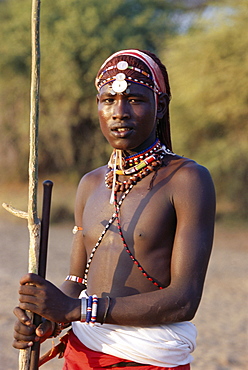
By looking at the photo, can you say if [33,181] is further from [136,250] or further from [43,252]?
[136,250]

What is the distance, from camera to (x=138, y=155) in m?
1.99

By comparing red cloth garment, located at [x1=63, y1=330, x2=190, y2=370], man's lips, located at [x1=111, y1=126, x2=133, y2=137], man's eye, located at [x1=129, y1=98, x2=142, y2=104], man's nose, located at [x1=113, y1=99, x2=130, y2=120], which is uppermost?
man's eye, located at [x1=129, y1=98, x2=142, y2=104]

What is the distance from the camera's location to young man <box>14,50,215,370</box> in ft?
5.55

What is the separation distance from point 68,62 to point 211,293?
30.7 feet

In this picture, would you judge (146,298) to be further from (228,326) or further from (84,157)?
(84,157)

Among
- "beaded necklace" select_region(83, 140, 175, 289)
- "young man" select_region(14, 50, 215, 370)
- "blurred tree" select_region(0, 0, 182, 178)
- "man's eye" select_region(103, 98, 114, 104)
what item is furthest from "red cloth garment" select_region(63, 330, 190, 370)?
"blurred tree" select_region(0, 0, 182, 178)

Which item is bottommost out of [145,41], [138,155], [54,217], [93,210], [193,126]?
[93,210]

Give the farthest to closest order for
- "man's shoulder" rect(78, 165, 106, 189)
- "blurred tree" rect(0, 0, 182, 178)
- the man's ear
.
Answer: "blurred tree" rect(0, 0, 182, 178) < "man's shoulder" rect(78, 165, 106, 189) < the man's ear

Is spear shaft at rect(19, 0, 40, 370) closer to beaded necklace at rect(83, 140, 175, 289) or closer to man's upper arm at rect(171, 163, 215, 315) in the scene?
beaded necklace at rect(83, 140, 175, 289)

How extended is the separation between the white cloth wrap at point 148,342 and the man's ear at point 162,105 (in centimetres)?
71

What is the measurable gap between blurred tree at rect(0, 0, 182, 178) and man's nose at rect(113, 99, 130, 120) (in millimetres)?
13384

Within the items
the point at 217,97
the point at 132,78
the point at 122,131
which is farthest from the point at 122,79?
the point at 217,97

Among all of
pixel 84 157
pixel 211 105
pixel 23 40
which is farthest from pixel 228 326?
pixel 23 40

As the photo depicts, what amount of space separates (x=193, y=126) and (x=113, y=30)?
429 cm
